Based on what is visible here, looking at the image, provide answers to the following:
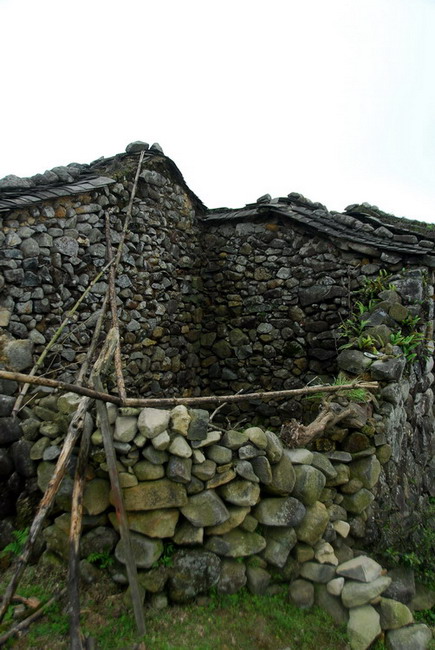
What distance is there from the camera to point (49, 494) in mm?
2770

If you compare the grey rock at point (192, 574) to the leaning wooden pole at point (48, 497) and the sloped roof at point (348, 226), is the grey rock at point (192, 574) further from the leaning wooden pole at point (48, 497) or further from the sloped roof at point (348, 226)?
the sloped roof at point (348, 226)

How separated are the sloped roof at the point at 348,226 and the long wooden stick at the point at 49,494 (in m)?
4.92

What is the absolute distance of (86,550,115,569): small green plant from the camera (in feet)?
9.84

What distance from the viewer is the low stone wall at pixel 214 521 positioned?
2969 millimetres

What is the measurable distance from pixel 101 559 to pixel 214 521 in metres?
0.95

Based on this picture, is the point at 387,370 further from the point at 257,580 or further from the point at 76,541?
the point at 76,541

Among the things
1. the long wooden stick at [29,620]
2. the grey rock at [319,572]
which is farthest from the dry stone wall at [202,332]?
the long wooden stick at [29,620]

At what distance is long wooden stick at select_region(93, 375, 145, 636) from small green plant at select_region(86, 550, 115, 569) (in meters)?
0.31

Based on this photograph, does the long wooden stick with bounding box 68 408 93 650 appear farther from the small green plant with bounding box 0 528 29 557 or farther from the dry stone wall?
the small green plant with bounding box 0 528 29 557

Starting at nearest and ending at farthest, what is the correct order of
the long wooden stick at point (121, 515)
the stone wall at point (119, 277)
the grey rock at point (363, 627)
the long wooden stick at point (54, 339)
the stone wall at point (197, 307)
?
the long wooden stick at point (121, 515) < the grey rock at point (363, 627) < the long wooden stick at point (54, 339) < the stone wall at point (197, 307) < the stone wall at point (119, 277)

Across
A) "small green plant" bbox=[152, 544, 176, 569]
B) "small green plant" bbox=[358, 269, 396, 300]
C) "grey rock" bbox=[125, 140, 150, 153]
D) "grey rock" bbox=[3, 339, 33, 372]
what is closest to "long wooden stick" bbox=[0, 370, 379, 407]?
"small green plant" bbox=[152, 544, 176, 569]

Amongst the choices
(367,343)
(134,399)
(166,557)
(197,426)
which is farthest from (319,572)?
(367,343)

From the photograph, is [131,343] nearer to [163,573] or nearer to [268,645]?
[163,573]

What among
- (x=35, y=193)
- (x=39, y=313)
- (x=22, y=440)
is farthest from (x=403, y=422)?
(x=35, y=193)
